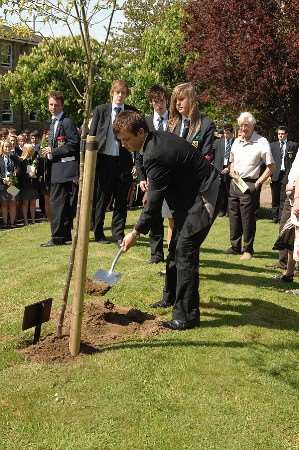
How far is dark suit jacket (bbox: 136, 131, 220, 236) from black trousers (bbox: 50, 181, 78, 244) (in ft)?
14.2

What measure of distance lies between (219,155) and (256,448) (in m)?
11.7

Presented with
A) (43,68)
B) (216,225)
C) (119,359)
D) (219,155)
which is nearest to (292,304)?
(119,359)

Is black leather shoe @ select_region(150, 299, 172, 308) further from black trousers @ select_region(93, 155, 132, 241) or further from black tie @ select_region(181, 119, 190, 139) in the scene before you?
black trousers @ select_region(93, 155, 132, 241)

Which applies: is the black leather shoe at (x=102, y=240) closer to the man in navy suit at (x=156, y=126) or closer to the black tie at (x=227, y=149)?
the man in navy suit at (x=156, y=126)

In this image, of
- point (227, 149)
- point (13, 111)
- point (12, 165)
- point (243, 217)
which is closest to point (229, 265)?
point (243, 217)

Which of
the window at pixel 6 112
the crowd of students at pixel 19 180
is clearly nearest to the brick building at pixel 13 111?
the window at pixel 6 112

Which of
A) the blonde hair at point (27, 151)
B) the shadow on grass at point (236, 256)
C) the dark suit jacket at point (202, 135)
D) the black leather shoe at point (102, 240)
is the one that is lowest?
the shadow on grass at point (236, 256)

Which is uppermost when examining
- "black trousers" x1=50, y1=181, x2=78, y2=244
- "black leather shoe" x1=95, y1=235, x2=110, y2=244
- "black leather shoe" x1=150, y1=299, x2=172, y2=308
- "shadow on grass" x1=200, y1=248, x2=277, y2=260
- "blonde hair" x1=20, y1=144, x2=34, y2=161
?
"blonde hair" x1=20, y1=144, x2=34, y2=161

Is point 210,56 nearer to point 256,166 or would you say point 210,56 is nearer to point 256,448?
point 256,166

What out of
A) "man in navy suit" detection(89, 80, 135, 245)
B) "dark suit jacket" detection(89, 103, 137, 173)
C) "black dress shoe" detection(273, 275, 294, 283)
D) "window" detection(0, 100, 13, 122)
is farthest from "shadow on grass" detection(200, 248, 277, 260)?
"window" detection(0, 100, 13, 122)

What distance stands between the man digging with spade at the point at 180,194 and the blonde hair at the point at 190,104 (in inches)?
47.0

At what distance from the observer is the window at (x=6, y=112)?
167ft

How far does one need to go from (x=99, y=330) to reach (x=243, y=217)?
4368 mm

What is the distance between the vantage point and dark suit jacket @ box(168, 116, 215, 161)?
22.5 ft
